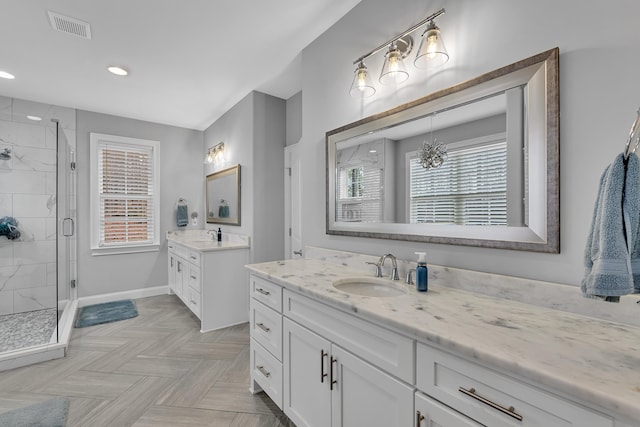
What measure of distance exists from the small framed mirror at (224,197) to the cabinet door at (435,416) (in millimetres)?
2943

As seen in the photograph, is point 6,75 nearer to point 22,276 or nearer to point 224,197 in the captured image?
point 22,276

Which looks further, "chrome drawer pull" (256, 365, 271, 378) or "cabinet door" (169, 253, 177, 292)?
"cabinet door" (169, 253, 177, 292)

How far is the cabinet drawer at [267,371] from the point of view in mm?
1672

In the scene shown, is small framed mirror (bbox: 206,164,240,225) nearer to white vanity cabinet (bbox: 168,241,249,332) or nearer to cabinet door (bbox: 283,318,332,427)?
white vanity cabinet (bbox: 168,241,249,332)

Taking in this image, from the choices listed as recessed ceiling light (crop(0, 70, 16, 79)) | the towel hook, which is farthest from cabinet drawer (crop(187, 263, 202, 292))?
the towel hook

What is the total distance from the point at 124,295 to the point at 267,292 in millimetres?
3396

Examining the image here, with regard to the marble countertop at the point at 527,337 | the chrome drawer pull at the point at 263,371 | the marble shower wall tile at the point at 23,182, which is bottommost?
the chrome drawer pull at the point at 263,371

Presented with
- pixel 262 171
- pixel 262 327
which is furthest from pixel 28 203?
pixel 262 327

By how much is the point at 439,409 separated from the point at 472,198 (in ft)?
2.92

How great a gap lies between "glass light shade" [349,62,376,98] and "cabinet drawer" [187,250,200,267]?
7.48ft

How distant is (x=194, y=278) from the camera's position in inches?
126

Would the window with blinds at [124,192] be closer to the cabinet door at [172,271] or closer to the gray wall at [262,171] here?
the cabinet door at [172,271]

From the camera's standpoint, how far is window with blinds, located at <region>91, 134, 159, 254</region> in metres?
3.90

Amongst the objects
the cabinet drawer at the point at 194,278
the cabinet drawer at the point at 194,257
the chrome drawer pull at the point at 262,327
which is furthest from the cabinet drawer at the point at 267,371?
the cabinet drawer at the point at 194,257
